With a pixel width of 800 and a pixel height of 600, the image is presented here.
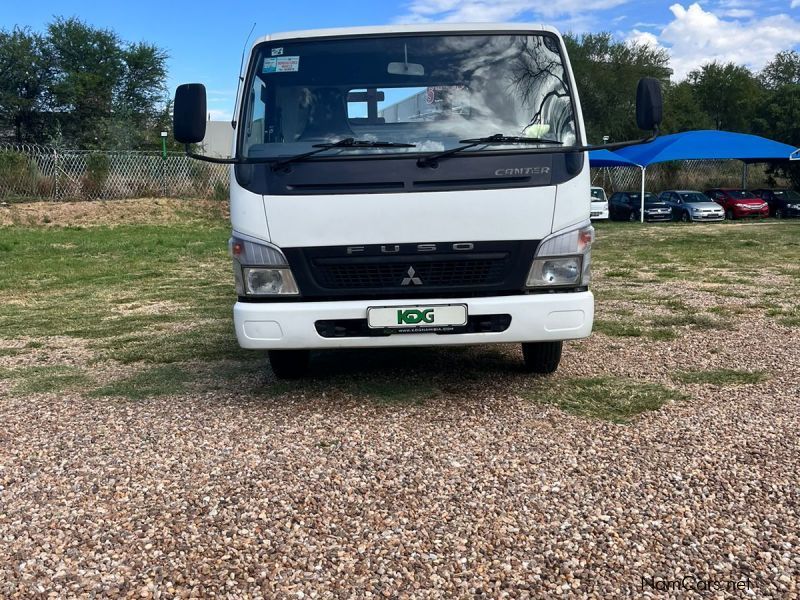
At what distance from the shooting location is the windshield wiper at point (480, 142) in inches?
178

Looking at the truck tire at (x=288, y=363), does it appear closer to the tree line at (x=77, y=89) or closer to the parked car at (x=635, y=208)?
the parked car at (x=635, y=208)

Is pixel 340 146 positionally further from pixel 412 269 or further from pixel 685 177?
pixel 685 177

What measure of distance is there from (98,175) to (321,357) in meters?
21.7

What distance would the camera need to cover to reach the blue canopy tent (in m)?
28.1

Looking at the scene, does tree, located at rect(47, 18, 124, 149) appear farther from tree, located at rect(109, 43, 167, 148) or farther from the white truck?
the white truck

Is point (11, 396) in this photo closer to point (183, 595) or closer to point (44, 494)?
point (44, 494)

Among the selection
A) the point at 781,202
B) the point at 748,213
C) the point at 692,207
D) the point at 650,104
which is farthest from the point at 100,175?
the point at 781,202

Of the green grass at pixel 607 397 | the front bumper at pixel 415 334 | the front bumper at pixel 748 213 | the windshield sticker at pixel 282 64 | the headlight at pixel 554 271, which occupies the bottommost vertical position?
the front bumper at pixel 748 213

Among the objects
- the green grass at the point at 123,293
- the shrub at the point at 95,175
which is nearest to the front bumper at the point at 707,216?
the green grass at the point at 123,293

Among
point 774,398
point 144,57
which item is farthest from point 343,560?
point 144,57

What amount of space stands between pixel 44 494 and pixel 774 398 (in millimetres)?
4157

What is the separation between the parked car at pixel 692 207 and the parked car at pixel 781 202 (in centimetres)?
268

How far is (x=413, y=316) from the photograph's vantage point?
4.56 m

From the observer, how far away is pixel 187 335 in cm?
745
